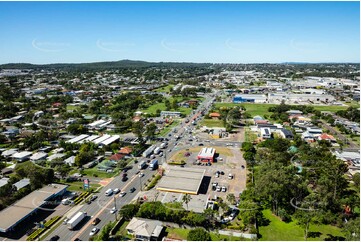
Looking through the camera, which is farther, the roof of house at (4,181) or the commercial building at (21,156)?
the commercial building at (21,156)

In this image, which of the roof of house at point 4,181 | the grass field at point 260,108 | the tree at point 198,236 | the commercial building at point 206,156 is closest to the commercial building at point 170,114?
the grass field at point 260,108

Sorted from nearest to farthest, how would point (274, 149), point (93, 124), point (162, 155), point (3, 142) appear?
point (274, 149) → point (162, 155) → point (3, 142) → point (93, 124)

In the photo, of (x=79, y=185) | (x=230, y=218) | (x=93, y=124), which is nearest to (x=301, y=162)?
(x=230, y=218)

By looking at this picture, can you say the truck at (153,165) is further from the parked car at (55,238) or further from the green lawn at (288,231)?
the green lawn at (288,231)

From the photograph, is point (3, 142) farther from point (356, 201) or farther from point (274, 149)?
point (356, 201)

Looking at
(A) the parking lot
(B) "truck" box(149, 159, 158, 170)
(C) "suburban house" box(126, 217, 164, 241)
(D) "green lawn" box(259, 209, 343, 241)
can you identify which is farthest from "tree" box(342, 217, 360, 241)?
(B) "truck" box(149, 159, 158, 170)

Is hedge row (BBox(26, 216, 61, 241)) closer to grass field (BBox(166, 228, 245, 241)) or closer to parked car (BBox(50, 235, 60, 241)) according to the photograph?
parked car (BBox(50, 235, 60, 241))

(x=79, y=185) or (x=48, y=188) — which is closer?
(x=48, y=188)

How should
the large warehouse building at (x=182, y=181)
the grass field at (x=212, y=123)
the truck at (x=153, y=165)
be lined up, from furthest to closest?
the grass field at (x=212, y=123) < the truck at (x=153, y=165) < the large warehouse building at (x=182, y=181)
